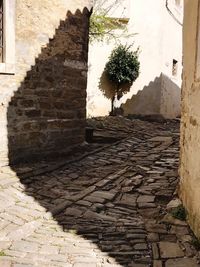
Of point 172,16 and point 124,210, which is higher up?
point 172,16

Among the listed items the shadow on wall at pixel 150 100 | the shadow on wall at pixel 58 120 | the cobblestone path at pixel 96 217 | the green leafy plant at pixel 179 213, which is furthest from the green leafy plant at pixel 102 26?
the green leafy plant at pixel 179 213

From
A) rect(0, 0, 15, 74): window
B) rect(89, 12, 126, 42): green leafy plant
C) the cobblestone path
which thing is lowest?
the cobblestone path

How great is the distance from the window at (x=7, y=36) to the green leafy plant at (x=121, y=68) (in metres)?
6.84

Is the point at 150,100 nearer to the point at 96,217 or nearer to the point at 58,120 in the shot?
the point at 58,120

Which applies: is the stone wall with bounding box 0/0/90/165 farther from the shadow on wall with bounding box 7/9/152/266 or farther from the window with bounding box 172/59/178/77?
the window with bounding box 172/59/178/77

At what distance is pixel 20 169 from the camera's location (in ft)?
21.4

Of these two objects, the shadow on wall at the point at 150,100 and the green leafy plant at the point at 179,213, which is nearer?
the green leafy plant at the point at 179,213

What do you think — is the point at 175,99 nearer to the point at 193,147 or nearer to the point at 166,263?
the point at 193,147

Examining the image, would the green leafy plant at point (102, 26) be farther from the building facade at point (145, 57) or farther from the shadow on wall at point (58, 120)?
the shadow on wall at point (58, 120)

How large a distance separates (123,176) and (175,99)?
974 centimetres

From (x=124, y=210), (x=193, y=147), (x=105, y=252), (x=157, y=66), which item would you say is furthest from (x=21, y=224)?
(x=157, y=66)

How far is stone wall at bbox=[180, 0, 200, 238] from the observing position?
4.12 meters

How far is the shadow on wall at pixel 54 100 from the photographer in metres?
6.80

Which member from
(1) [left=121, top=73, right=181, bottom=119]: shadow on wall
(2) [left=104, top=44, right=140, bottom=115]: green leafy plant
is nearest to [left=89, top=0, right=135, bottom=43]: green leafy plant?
(2) [left=104, top=44, right=140, bottom=115]: green leafy plant
